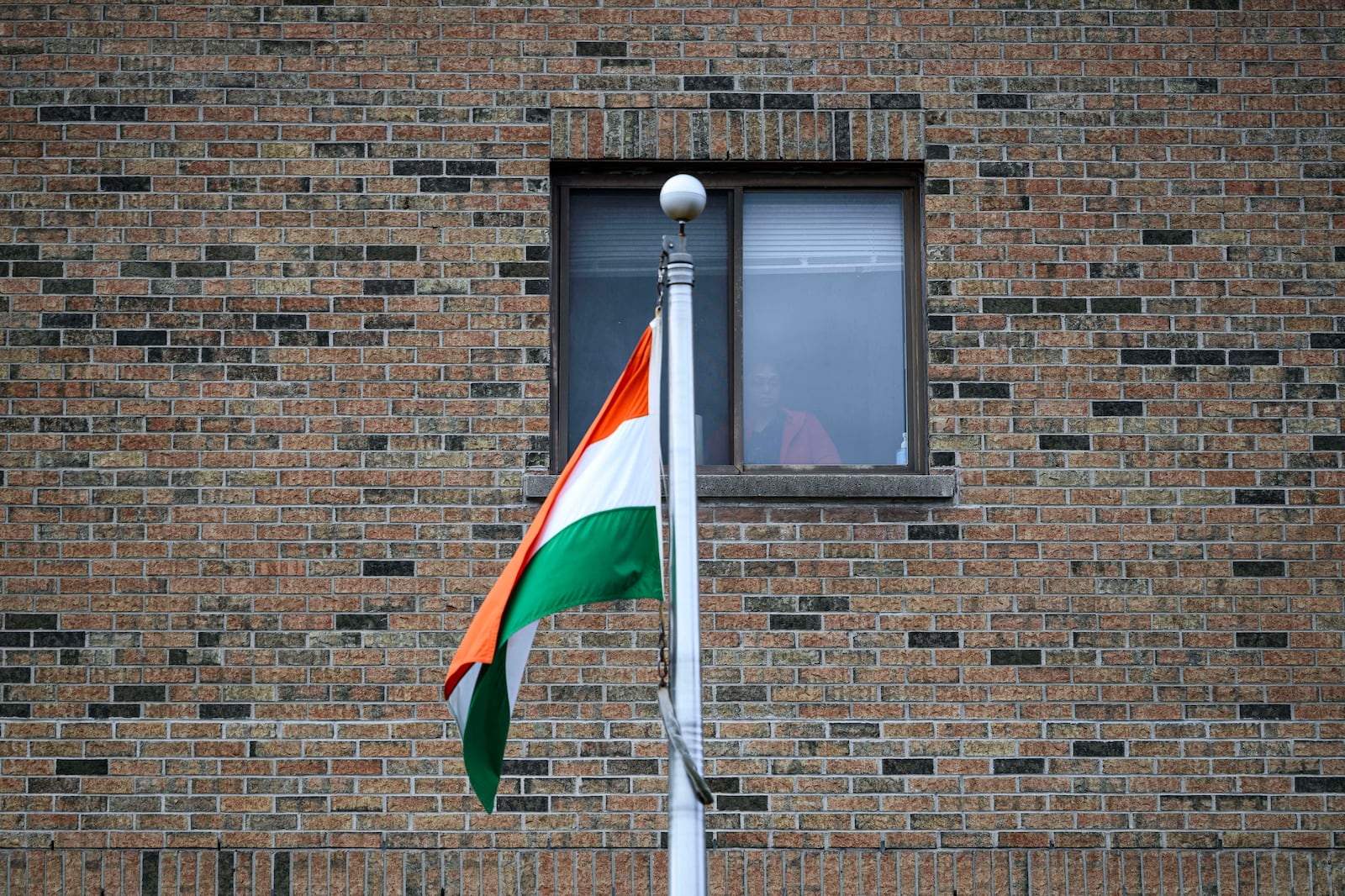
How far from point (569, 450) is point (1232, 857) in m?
3.39

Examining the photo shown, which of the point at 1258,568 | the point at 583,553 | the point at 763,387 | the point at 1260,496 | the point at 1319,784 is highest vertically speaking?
the point at 763,387

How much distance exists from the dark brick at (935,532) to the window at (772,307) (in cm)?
35

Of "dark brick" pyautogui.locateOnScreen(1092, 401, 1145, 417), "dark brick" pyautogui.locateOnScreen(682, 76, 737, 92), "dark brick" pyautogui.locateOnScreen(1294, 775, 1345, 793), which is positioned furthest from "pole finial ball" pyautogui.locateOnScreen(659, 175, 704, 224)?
"dark brick" pyautogui.locateOnScreen(1294, 775, 1345, 793)

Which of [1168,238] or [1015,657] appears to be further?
[1168,238]

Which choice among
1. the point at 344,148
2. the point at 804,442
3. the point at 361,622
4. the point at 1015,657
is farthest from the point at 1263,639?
the point at 344,148

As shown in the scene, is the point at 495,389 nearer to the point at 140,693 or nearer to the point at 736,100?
the point at 736,100

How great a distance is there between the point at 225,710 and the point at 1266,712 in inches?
179

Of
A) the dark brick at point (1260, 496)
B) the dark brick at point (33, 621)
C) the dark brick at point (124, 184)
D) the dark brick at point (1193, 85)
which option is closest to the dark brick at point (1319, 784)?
the dark brick at point (1260, 496)

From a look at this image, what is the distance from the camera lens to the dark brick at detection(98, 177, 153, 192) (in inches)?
240

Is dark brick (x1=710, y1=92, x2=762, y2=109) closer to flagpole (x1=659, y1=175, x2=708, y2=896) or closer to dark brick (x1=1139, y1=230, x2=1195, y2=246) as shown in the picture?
dark brick (x1=1139, y1=230, x2=1195, y2=246)

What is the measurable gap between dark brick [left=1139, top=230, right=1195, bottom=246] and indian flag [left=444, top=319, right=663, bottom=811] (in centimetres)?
304

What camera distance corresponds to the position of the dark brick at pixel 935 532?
5.99 metres

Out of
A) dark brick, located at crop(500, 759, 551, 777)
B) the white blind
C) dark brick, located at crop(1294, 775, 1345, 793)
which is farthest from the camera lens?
the white blind

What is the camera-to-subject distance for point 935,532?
5996 mm
